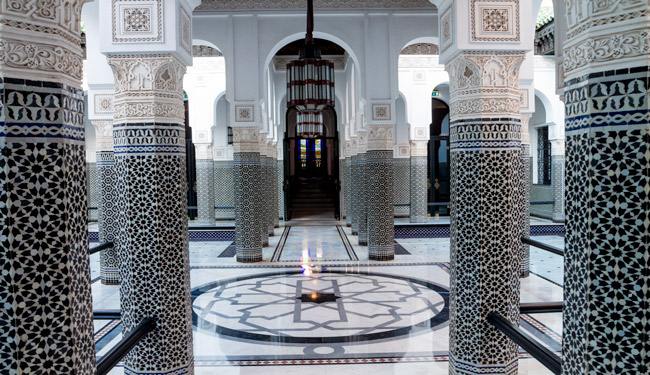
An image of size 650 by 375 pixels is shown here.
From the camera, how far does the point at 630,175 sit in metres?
0.88

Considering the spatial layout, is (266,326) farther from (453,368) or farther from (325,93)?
(325,93)

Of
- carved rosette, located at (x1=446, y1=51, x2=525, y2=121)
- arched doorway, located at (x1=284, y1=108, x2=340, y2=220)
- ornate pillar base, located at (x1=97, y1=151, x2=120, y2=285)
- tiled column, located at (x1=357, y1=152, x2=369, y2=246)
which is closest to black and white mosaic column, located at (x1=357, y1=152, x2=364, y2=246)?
tiled column, located at (x1=357, y1=152, x2=369, y2=246)

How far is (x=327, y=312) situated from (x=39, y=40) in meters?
2.74

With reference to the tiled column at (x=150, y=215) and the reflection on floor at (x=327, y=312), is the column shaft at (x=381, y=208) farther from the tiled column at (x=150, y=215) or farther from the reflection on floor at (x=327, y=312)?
the tiled column at (x=150, y=215)

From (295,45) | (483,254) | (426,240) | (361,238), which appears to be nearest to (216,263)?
(361,238)

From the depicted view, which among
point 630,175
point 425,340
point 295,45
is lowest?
point 425,340

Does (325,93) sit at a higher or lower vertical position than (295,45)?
lower

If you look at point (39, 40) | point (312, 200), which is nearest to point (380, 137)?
point (39, 40)

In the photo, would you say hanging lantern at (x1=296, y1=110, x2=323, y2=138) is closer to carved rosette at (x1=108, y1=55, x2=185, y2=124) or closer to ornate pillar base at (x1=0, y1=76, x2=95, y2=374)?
carved rosette at (x1=108, y1=55, x2=185, y2=124)

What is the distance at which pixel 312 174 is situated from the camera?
46.0ft

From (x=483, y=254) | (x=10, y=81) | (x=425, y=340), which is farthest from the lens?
(x=425, y=340)

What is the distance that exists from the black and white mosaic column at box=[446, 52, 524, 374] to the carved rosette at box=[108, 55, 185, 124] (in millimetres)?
1079

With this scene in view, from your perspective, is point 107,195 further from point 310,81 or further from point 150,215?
point 150,215

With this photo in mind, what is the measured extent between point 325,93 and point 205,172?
4.70 m
